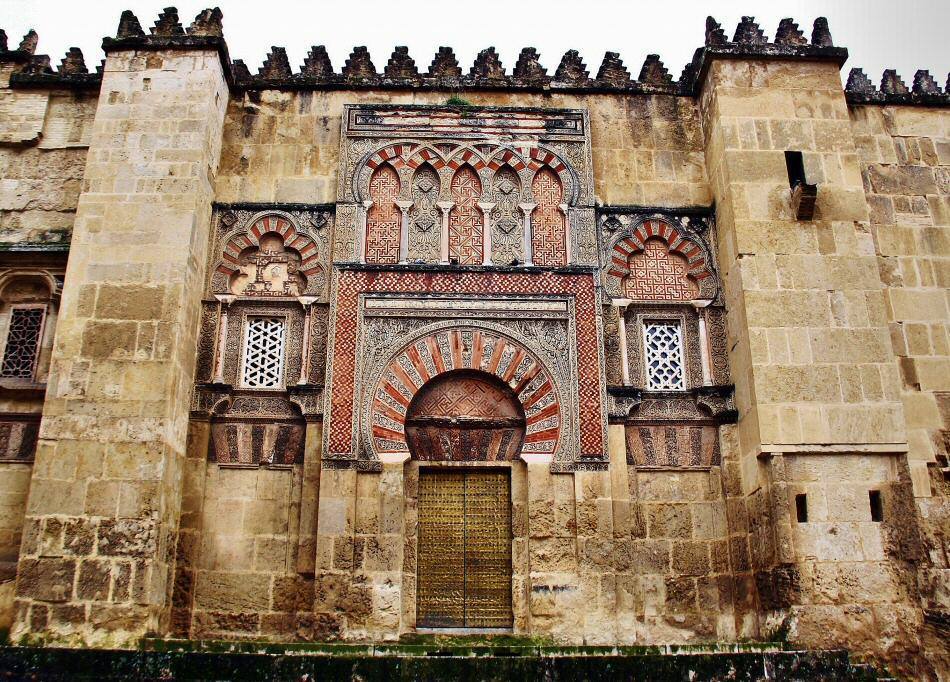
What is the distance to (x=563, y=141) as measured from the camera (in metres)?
8.93

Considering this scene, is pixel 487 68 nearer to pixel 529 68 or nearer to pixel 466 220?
pixel 529 68

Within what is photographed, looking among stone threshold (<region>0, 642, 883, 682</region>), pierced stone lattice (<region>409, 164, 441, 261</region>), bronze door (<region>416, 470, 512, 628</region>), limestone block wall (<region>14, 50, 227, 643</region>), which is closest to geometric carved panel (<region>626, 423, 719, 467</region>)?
bronze door (<region>416, 470, 512, 628</region>)

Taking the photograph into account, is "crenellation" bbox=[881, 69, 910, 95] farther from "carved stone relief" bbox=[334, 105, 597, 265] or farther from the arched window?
the arched window

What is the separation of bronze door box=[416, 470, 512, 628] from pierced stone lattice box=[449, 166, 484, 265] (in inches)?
83.9

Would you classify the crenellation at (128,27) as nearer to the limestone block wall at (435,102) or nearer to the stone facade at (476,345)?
the stone facade at (476,345)

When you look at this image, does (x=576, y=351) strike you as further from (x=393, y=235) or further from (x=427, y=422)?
(x=393, y=235)

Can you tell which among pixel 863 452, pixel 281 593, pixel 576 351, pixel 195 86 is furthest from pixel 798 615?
pixel 195 86

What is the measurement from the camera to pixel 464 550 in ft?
25.1

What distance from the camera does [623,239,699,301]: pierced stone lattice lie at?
27.9ft

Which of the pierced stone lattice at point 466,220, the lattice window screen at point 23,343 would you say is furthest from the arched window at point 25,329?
the pierced stone lattice at point 466,220

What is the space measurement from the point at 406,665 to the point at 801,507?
3642 millimetres

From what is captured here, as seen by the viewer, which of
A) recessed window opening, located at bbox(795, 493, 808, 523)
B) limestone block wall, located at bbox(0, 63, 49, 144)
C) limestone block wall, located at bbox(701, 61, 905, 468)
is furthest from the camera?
limestone block wall, located at bbox(0, 63, 49, 144)

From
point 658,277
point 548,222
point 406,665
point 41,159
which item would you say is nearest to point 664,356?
point 658,277

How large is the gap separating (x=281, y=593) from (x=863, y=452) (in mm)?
5102
